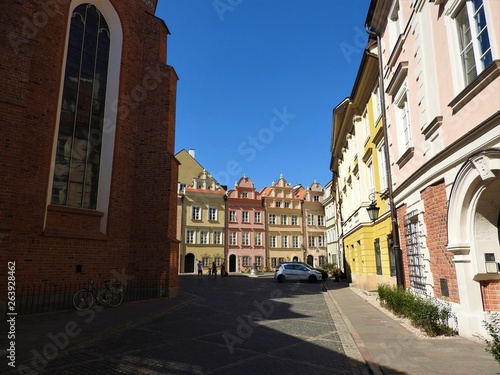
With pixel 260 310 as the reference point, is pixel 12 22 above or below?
above

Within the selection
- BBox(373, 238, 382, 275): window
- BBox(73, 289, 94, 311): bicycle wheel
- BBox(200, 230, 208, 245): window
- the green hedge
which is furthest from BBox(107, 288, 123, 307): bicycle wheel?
BBox(200, 230, 208, 245): window

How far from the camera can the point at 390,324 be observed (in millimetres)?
9359

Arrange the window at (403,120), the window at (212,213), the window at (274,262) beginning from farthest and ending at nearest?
the window at (274,262)
the window at (212,213)
the window at (403,120)

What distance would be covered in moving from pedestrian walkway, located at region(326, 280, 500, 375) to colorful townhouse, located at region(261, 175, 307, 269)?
39.3 metres

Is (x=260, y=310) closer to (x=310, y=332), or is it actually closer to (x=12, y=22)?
(x=310, y=332)

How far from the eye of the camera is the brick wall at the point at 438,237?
8031mm

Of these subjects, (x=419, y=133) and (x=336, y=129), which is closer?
(x=419, y=133)

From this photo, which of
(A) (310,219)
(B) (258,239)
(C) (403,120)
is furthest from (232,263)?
(C) (403,120)

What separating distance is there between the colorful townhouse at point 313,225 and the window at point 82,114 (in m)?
38.4

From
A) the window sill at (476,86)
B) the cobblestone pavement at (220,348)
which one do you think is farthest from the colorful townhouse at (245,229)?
the window sill at (476,86)

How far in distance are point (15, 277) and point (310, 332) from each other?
30.6 feet

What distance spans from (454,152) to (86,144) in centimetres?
1323

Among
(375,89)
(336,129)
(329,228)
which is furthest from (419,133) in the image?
(329,228)

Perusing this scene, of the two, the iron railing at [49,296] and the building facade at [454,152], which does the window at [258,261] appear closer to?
the iron railing at [49,296]
